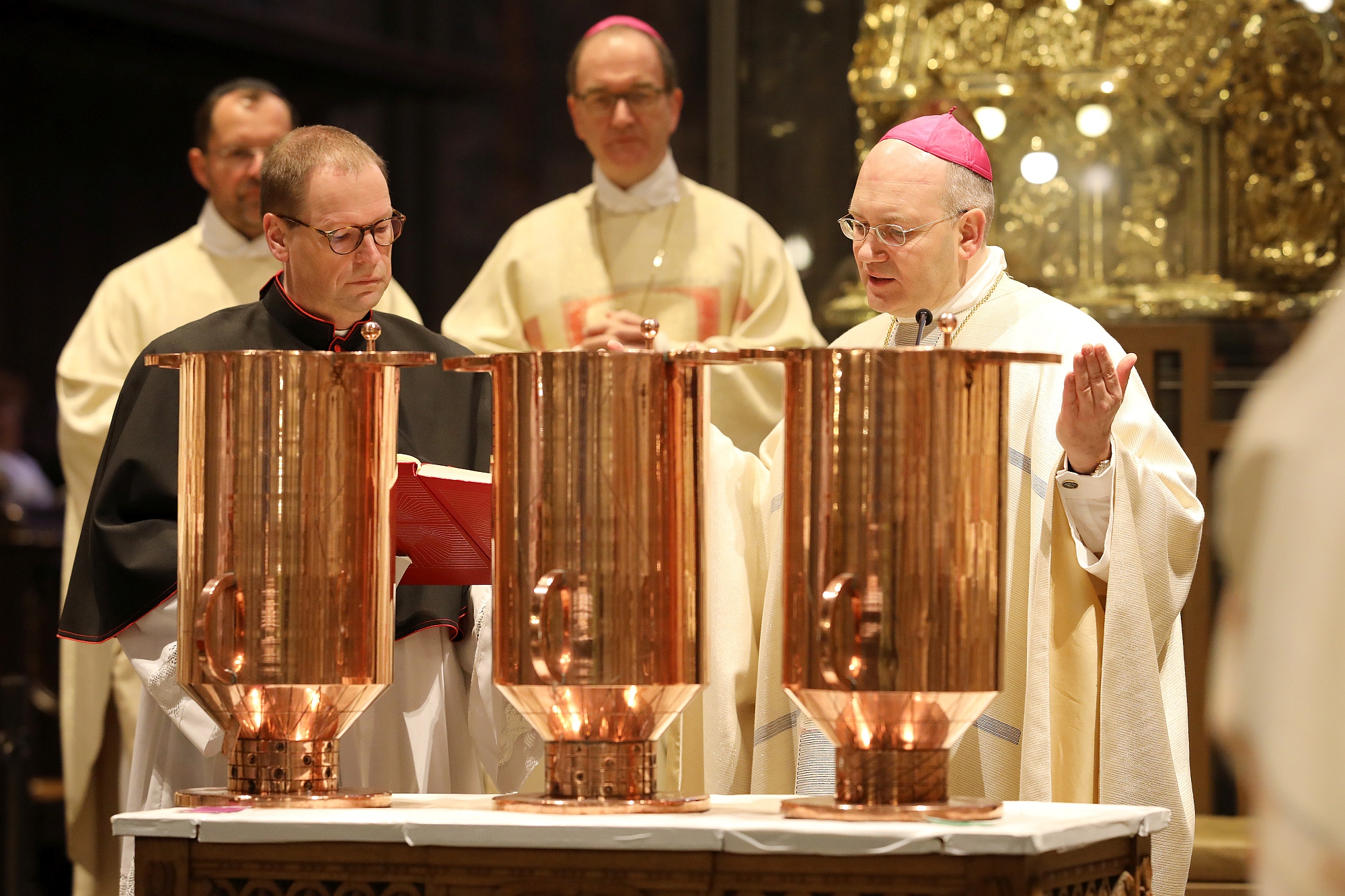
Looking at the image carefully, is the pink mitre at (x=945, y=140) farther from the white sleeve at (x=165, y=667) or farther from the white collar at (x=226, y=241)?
the white collar at (x=226, y=241)

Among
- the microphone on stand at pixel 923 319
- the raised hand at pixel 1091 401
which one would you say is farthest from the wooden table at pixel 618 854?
the microphone on stand at pixel 923 319

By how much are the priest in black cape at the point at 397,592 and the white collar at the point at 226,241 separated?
2277 millimetres

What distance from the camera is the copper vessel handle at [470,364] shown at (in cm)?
238

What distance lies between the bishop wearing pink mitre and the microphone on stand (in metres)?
0.05

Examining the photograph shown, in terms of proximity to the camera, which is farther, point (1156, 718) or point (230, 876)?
point (1156, 718)

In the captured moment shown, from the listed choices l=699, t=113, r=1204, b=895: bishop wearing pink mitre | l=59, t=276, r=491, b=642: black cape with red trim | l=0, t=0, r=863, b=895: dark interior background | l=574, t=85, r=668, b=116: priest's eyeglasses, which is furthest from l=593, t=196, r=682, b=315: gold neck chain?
l=59, t=276, r=491, b=642: black cape with red trim

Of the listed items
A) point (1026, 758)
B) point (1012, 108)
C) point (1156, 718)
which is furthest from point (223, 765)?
point (1012, 108)

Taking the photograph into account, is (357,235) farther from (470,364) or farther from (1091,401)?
(1091,401)

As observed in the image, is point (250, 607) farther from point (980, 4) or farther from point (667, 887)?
point (980, 4)

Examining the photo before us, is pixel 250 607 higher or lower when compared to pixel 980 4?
lower

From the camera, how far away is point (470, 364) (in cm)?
241

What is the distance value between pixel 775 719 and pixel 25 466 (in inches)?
219

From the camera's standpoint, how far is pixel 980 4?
5.80 m

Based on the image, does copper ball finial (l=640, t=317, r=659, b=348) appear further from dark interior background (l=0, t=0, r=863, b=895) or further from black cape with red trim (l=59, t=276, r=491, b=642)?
dark interior background (l=0, t=0, r=863, b=895)
